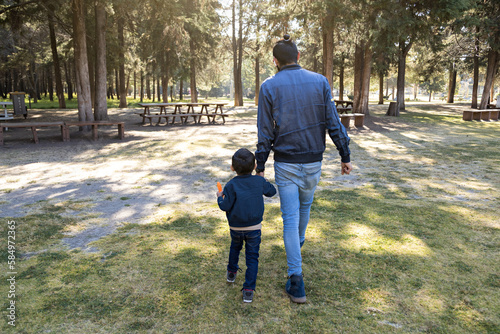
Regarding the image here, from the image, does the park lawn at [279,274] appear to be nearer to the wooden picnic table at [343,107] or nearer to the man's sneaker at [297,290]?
the man's sneaker at [297,290]

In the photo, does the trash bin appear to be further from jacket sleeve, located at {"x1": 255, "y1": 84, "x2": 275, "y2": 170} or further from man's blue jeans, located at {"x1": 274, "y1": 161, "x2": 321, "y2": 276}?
man's blue jeans, located at {"x1": 274, "y1": 161, "x2": 321, "y2": 276}

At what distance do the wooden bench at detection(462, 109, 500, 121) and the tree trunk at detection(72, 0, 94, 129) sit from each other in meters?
20.4

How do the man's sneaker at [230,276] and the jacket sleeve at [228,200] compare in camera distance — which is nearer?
the jacket sleeve at [228,200]

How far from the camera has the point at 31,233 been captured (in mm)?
4484

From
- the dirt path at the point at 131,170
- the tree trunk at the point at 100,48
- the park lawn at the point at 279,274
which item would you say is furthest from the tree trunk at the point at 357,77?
the park lawn at the point at 279,274

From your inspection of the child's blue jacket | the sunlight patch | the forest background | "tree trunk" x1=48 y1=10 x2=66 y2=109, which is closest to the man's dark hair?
the child's blue jacket

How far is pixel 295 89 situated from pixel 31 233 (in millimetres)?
3710

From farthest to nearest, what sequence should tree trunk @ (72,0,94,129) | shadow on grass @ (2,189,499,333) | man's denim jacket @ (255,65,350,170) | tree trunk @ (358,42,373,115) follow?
tree trunk @ (358,42,373,115) → tree trunk @ (72,0,94,129) → man's denim jacket @ (255,65,350,170) → shadow on grass @ (2,189,499,333)

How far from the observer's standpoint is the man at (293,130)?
297 centimetres

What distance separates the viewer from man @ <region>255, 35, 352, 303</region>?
297 centimetres

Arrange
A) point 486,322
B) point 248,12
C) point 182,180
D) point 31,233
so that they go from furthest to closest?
1. point 248,12
2. point 182,180
3. point 31,233
4. point 486,322

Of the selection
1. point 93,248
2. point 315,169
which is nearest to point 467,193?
point 315,169

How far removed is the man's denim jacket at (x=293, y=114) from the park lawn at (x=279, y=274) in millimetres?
1238

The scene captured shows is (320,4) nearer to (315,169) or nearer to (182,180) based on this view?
(182,180)
